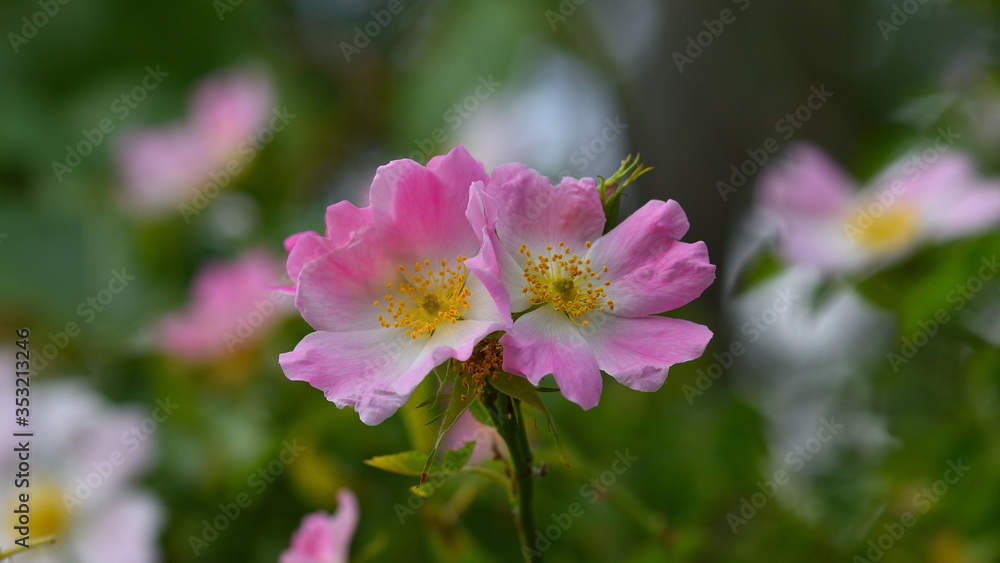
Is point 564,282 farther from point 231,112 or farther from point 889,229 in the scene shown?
point 231,112

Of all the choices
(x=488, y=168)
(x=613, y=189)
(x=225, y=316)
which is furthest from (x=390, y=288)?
(x=488, y=168)

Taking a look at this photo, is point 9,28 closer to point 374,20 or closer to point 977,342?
point 374,20

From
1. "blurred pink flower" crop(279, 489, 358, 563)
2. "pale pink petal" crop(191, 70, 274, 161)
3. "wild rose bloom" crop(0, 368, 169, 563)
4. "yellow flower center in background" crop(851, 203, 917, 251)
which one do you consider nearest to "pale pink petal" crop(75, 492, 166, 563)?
"wild rose bloom" crop(0, 368, 169, 563)

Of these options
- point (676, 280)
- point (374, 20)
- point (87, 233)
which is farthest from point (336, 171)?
point (676, 280)

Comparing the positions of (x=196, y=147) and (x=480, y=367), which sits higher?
(x=480, y=367)

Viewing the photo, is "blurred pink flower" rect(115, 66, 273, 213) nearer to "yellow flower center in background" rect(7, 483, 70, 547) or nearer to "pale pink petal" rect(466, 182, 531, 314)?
"yellow flower center in background" rect(7, 483, 70, 547)
